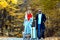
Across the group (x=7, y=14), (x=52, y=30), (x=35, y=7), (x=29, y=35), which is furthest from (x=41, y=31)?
(x=7, y=14)

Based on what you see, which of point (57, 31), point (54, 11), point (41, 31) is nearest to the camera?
point (41, 31)

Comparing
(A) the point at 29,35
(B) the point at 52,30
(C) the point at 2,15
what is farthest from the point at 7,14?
(A) the point at 29,35

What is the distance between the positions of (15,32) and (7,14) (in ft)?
7.00

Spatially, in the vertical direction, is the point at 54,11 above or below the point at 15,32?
above

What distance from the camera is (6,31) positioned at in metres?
29.9

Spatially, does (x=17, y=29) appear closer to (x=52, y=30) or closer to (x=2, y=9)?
(x=2, y=9)

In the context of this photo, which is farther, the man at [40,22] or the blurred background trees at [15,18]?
the blurred background trees at [15,18]

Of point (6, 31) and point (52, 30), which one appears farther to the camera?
point (6, 31)

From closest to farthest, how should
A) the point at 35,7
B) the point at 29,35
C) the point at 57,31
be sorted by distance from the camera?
1. the point at 29,35
2. the point at 57,31
3. the point at 35,7

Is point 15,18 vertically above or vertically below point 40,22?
above

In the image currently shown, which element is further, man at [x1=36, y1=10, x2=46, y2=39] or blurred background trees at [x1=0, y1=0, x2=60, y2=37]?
blurred background trees at [x1=0, y1=0, x2=60, y2=37]

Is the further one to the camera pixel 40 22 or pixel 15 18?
pixel 15 18

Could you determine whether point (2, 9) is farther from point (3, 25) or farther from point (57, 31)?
point (57, 31)

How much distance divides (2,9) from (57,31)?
7.09 meters
